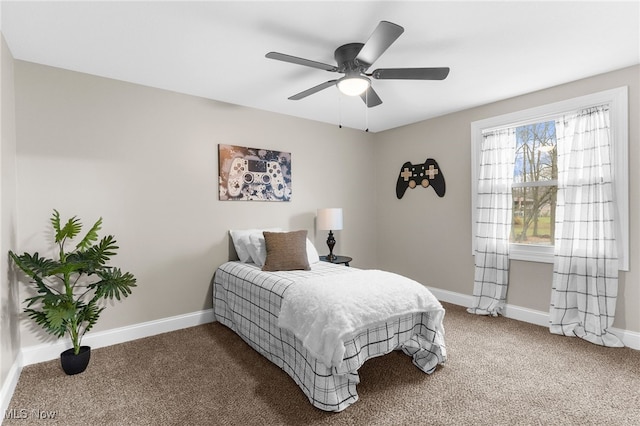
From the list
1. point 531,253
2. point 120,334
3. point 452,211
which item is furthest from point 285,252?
point 531,253

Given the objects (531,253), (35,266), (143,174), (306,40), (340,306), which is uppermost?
(306,40)

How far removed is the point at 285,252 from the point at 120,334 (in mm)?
1652

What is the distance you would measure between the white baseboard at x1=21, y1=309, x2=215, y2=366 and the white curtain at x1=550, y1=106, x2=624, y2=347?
3.54 meters


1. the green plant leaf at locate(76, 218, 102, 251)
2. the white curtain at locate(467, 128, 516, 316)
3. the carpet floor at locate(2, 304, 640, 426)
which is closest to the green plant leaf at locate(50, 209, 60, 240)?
the green plant leaf at locate(76, 218, 102, 251)

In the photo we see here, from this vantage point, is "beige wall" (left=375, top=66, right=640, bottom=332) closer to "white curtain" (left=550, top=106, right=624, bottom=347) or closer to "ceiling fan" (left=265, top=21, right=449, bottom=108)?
"white curtain" (left=550, top=106, right=624, bottom=347)

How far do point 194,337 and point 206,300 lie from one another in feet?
1.55

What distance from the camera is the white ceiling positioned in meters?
1.97

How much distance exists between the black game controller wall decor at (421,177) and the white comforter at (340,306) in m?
2.16

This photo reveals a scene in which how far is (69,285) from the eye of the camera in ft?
7.99

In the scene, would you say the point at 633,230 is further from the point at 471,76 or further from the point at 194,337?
the point at 194,337

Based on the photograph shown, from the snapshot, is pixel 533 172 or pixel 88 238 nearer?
→ pixel 88 238

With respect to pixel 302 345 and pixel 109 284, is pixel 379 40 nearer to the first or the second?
pixel 302 345

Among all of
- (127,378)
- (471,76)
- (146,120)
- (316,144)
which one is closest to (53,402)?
(127,378)

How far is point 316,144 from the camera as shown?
438 centimetres
